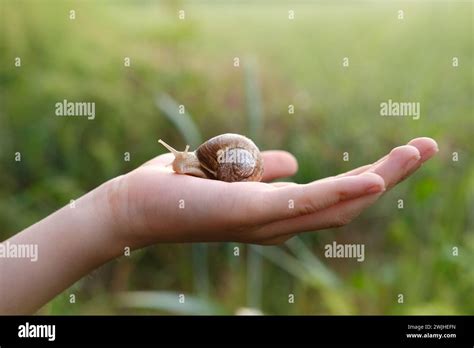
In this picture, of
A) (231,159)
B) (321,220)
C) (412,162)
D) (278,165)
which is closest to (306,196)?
(321,220)

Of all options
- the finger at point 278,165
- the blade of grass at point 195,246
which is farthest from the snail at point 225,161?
the blade of grass at point 195,246

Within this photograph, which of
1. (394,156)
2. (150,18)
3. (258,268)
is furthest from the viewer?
(150,18)

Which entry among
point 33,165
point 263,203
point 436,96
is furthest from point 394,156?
point 33,165

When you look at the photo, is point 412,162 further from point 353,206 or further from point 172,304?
point 172,304

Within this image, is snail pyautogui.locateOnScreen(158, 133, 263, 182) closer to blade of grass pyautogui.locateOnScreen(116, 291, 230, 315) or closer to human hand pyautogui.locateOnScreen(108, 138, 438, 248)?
human hand pyautogui.locateOnScreen(108, 138, 438, 248)

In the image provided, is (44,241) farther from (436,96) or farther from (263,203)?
(436,96)

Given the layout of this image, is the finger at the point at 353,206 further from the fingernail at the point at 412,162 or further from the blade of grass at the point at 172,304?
the blade of grass at the point at 172,304
